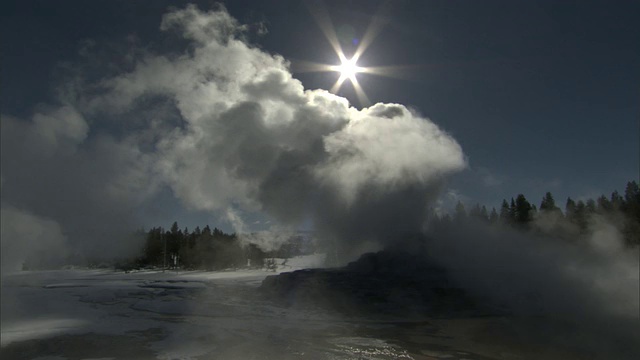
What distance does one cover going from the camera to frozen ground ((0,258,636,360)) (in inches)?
670

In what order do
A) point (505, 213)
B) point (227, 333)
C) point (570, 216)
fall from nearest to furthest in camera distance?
1. point (227, 333)
2. point (570, 216)
3. point (505, 213)

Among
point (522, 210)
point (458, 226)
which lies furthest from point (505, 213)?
point (458, 226)

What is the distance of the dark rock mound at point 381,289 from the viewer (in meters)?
29.4

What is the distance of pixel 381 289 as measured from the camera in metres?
32.9

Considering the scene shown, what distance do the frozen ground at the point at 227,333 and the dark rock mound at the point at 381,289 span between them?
2.18m

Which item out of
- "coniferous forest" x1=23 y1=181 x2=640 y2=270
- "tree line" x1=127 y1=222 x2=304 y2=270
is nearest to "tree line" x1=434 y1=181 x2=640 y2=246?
"coniferous forest" x1=23 y1=181 x2=640 y2=270

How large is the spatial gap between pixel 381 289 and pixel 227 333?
50.6ft

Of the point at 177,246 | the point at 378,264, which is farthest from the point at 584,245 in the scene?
the point at 177,246

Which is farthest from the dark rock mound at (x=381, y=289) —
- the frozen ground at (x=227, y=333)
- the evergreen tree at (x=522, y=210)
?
the evergreen tree at (x=522, y=210)

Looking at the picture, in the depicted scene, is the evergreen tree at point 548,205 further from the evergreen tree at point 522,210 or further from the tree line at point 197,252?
the tree line at point 197,252

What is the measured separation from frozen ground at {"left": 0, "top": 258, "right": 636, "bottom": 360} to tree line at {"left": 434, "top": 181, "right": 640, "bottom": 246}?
20.8 metres

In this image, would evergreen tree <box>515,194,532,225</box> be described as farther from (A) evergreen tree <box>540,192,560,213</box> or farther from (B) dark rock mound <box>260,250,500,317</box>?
(B) dark rock mound <box>260,250,500,317</box>

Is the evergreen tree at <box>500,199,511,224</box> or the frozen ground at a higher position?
the evergreen tree at <box>500,199,511,224</box>

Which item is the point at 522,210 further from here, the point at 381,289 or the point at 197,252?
the point at 197,252
